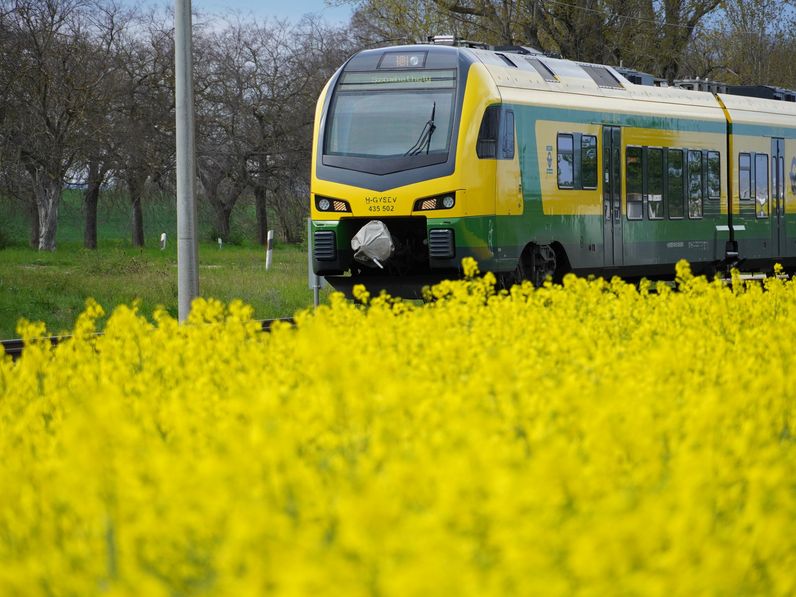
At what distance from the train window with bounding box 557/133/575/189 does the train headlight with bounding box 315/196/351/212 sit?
9.43 feet

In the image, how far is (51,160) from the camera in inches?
1444

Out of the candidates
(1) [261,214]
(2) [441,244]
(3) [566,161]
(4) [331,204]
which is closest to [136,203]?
(1) [261,214]

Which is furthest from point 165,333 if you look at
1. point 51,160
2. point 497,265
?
point 51,160

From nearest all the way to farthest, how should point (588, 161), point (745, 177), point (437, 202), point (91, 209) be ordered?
1. point (437, 202)
2. point (588, 161)
3. point (745, 177)
4. point (91, 209)

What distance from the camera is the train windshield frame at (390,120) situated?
16578 millimetres

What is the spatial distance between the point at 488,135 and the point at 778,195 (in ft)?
28.7

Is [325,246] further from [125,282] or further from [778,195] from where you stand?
[778,195]

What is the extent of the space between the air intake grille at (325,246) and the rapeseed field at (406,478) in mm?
9214

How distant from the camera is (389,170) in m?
16.7

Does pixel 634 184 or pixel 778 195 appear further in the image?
pixel 778 195

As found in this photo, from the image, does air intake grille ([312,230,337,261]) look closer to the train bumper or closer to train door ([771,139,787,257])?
the train bumper

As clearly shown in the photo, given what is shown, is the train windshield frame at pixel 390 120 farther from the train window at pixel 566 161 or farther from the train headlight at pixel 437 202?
the train window at pixel 566 161

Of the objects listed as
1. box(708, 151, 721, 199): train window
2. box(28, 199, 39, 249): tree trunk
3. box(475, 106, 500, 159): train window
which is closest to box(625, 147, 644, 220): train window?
box(708, 151, 721, 199): train window

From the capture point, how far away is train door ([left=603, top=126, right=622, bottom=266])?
19.1 meters
